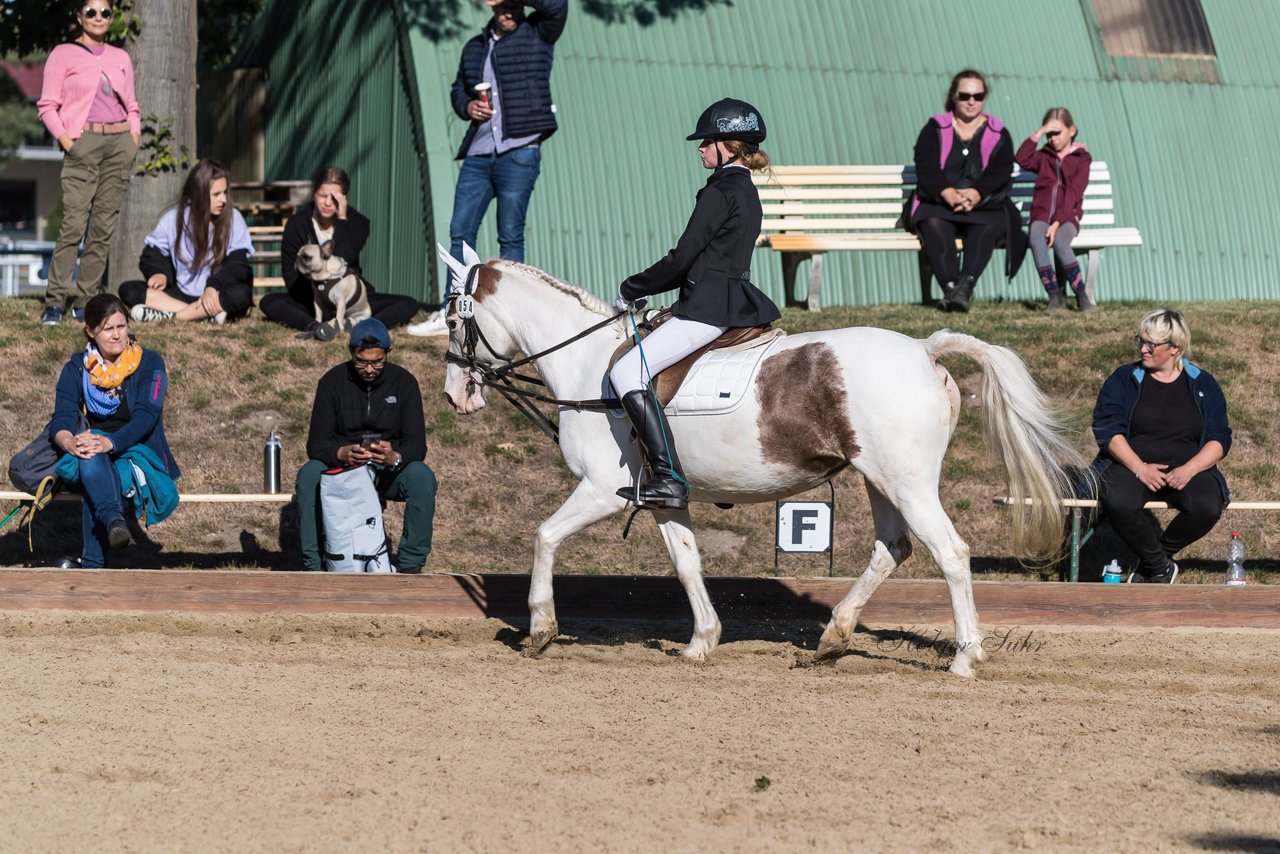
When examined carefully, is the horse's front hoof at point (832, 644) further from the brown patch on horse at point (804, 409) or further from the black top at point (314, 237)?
the black top at point (314, 237)

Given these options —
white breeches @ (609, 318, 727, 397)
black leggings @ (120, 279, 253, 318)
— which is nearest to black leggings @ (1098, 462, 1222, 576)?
white breeches @ (609, 318, 727, 397)

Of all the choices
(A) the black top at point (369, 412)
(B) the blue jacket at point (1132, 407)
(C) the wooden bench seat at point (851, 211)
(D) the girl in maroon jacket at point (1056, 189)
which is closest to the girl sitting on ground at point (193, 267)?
(A) the black top at point (369, 412)

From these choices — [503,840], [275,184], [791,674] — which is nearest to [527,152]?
[275,184]

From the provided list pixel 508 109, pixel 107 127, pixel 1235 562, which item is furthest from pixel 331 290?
pixel 1235 562

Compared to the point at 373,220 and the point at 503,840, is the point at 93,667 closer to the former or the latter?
the point at 503,840

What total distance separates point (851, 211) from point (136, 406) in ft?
23.7

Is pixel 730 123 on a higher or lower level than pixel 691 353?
higher

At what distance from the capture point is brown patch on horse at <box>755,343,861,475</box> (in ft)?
23.1

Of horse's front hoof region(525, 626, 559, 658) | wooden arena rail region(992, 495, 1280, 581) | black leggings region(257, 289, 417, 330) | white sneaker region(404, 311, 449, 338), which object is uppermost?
black leggings region(257, 289, 417, 330)

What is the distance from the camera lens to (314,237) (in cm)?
1167

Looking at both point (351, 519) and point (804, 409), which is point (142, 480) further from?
point (804, 409)

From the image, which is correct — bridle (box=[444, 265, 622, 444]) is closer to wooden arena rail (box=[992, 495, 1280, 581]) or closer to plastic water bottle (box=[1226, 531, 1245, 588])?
wooden arena rail (box=[992, 495, 1280, 581])

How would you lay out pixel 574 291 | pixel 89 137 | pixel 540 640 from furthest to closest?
1. pixel 89 137
2. pixel 574 291
3. pixel 540 640

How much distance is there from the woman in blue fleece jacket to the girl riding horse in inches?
103
